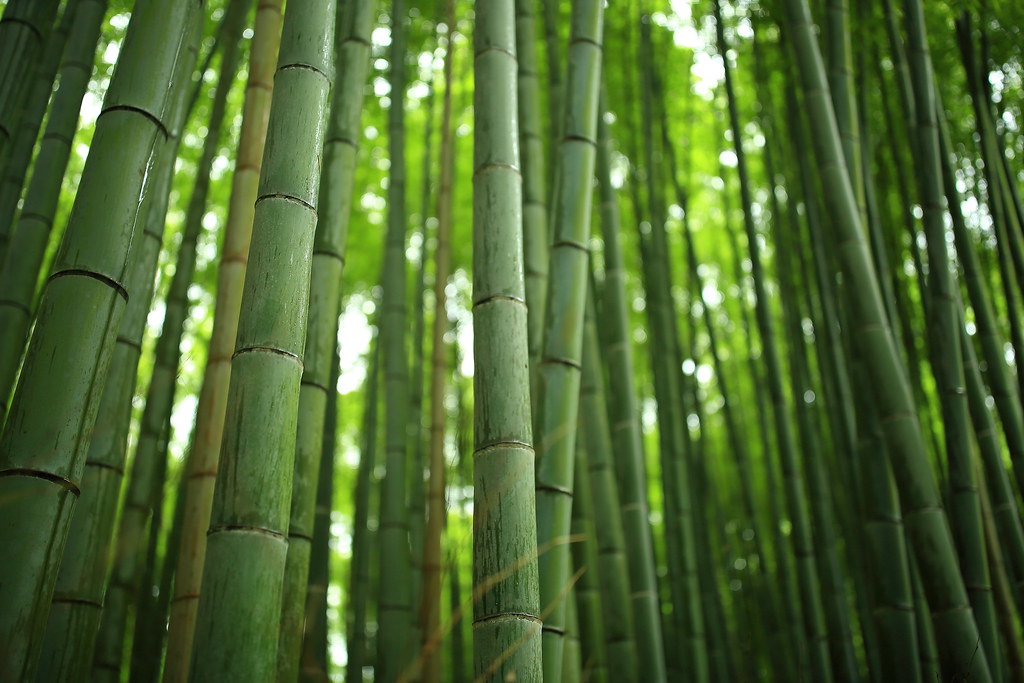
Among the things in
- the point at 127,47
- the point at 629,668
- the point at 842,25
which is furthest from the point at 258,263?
the point at 842,25

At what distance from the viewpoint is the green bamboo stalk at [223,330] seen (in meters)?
1.88

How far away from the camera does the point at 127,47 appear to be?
5.28ft

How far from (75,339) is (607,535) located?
1520mm

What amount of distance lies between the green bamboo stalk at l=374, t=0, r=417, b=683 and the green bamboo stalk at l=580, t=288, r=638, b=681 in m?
0.68

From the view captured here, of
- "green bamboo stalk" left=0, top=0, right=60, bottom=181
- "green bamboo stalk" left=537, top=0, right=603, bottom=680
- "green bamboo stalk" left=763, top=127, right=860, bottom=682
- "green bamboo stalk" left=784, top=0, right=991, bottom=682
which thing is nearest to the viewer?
"green bamboo stalk" left=537, top=0, right=603, bottom=680

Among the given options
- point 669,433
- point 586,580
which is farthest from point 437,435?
point 669,433

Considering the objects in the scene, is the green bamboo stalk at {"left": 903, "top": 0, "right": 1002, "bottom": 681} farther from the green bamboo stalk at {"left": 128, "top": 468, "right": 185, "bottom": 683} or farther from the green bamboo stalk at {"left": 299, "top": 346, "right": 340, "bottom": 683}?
the green bamboo stalk at {"left": 128, "top": 468, "right": 185, "bottom": 683}

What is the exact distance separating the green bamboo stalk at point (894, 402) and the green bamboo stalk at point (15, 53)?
2142 millimetres

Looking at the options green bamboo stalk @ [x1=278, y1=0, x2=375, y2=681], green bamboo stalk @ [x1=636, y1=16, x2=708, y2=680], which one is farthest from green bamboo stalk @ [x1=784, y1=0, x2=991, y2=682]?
green bamboo stalk @ [x1=278, y1=0, x2=375, y2=681]

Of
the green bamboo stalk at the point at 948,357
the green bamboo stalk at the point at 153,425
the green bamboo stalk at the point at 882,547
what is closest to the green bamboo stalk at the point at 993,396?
the green bamboo stalk at the point at 948,357

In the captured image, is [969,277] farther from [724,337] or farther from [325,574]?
[724,337]

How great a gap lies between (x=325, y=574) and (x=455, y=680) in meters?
1.55

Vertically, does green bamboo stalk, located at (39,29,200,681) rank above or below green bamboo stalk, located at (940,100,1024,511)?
below

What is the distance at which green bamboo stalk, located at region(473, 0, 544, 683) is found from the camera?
4.61 feet
